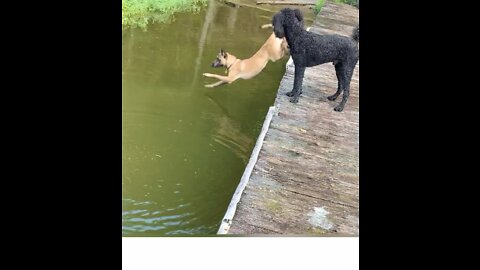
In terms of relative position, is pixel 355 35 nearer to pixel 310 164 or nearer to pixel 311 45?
pixel 311 45

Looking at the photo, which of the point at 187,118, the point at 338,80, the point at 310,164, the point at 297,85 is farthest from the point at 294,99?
the point at 187,118

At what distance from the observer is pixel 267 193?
2.46 m

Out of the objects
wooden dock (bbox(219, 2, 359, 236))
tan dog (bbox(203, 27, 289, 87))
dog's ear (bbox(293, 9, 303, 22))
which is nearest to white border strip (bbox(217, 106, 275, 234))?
wooden dock (bbox(219, 2, 359, 236))

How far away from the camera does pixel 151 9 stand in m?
2.89

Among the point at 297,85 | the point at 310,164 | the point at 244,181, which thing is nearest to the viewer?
the point at 244,181

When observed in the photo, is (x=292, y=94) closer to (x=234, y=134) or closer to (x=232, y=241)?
(x=234, y=134)

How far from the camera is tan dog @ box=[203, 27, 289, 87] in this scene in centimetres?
280

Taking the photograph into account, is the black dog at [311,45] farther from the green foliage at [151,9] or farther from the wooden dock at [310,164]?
the green foliage at [151,9]

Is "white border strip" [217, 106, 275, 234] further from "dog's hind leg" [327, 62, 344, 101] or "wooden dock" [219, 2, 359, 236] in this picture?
"dog's hind leg" [327, 62, 344, 101]

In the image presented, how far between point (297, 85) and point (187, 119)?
60 cm

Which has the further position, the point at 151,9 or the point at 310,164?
the point at 151,9

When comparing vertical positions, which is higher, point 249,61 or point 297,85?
point 249,61

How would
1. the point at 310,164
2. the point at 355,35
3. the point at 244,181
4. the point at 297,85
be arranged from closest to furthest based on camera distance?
1. the point at 244,181
2. the point at 310,164
3. the point at 355,35
4. the point at 297,85

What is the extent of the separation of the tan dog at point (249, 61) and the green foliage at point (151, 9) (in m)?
0.32
